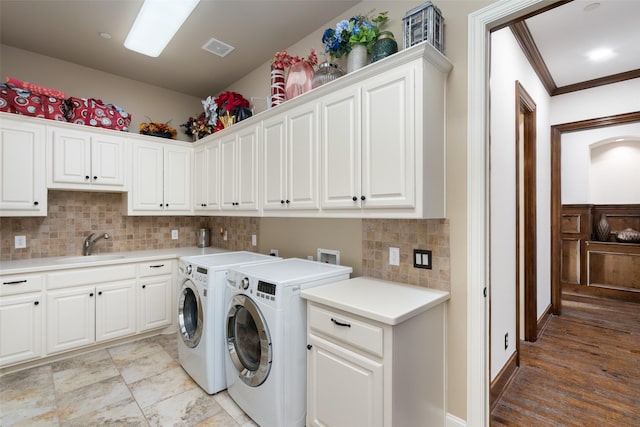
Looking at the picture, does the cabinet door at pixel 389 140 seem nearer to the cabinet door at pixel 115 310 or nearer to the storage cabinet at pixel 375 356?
the storage cabinet at pixel 375 356

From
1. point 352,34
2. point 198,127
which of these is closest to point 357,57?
point 352,34

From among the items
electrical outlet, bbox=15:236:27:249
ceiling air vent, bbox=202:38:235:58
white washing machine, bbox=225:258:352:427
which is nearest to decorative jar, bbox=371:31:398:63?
white washing machine, bbox=225:258:352:427

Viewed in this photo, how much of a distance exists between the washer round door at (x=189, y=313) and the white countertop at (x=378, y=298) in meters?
1.09

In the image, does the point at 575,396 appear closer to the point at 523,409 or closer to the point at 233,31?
the point at 523,409

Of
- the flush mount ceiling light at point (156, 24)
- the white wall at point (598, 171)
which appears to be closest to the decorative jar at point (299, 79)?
the flush mount ceiling light at point (156, 24)

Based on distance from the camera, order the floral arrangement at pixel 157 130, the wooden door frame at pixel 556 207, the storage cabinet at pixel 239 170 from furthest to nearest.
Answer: the wooden door frame at pixel 556 207 < the floral arrangement at pixel 157 130 < the storage cabinet at pixel 239 170

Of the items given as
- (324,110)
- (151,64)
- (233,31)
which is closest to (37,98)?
(151,64)

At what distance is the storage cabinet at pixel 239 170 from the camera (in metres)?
2.74

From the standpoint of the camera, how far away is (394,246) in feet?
6.81

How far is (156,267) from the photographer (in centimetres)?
323

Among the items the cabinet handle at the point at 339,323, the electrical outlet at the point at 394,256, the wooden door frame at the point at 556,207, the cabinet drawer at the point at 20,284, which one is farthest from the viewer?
the wooden door frame at the point at 556,207

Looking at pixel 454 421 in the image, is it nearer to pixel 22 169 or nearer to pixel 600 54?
pixel 600 54

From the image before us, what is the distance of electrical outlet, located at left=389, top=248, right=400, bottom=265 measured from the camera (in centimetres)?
205

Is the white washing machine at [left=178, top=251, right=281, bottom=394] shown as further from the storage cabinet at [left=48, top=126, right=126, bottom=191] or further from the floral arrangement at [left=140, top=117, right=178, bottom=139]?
the floral arrangement at [left=140, top=117, right=178, bottom=139]
